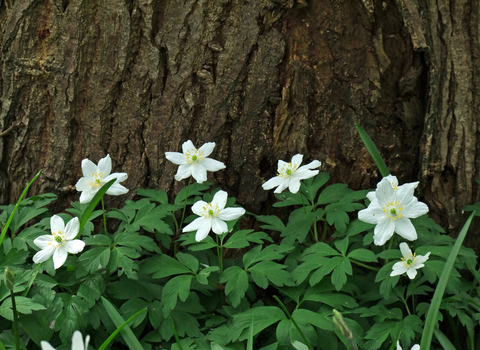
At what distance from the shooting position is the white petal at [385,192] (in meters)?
2.12

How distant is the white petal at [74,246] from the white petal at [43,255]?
0.22 ft

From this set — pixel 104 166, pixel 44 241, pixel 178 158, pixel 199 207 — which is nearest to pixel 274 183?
pixel 199 207

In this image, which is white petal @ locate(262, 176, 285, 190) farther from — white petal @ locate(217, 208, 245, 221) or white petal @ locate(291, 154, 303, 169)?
white petal @ locate(217, 208, 245, 221)

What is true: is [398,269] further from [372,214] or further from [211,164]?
[211,164]

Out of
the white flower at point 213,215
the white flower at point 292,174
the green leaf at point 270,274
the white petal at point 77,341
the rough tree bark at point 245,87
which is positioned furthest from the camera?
the rough tree bark at point 245,87

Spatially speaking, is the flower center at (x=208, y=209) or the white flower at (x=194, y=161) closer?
the flower center at (x=208, y=209)

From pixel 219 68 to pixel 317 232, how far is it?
1050mm

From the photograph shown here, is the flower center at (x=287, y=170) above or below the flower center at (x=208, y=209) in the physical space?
above

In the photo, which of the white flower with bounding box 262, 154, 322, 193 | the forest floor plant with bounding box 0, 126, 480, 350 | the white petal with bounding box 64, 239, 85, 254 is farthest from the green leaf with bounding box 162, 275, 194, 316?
the white flower with bounding box 262, 154, 322, 193

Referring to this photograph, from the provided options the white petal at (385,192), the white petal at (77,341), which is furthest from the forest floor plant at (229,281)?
the white petal at (77,341)

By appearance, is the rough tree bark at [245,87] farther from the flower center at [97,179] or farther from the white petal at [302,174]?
the flower center at [97,179]

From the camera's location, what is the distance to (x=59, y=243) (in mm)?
2166

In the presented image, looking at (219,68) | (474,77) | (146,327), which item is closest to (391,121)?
(474,77)

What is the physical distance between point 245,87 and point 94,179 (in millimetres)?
920
